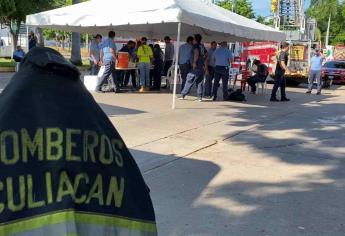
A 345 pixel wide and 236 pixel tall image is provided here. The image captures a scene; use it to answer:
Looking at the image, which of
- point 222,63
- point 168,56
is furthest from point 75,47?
point 222,63

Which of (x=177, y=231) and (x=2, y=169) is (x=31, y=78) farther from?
(x=177, y=231)

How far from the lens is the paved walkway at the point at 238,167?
5.05 m

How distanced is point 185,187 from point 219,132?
3.97m

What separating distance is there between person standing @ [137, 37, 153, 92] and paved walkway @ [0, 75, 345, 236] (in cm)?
347

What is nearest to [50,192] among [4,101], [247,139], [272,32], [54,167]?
[54,167]

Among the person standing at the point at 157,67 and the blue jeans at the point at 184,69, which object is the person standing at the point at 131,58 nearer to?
the person standing at the point at 157,67

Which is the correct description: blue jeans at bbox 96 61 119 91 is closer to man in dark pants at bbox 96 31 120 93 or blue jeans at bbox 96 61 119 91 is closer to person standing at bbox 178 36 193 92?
man in dark pants at bbox 96 31 120 93

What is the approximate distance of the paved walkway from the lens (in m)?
5.05

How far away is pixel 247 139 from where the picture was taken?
9.42m

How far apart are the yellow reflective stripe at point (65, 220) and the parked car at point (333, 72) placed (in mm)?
25656

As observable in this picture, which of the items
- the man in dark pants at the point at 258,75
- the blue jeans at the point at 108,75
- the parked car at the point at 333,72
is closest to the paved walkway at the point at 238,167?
the blue jeans at the point at 108,75

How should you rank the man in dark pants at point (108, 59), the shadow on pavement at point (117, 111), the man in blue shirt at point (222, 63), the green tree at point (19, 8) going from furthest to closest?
the green tree at point (19, 8) < the man in dark pants at point (108, 59) < the man in blue shirt at point (222, 63) < the shadow on pavement at point (117, 111)

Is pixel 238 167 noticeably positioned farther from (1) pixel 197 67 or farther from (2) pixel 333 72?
(2) pixel 333 72

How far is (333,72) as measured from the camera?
2781 cm
